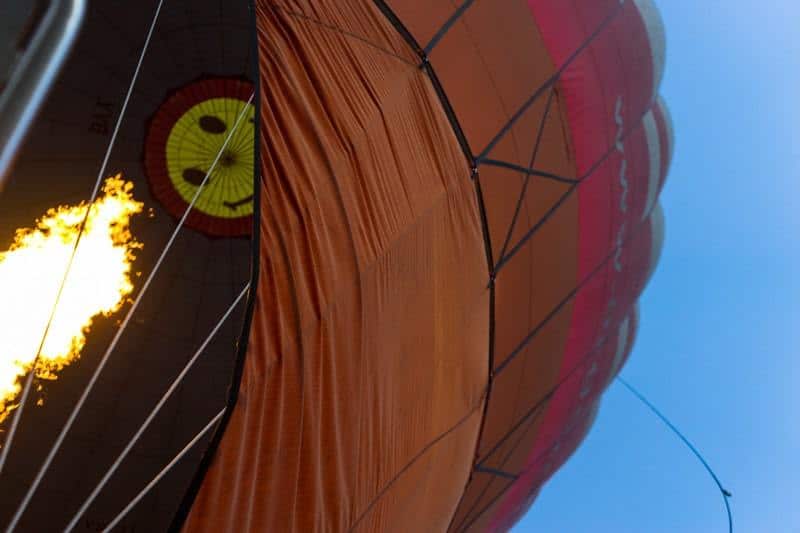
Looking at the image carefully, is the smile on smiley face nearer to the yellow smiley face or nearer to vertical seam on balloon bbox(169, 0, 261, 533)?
the yellow smiley face

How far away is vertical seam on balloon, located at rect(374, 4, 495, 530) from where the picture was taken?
2711 millimetres

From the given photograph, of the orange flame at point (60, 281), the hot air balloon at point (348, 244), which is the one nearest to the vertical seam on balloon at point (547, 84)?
the hot air balloon at point (348, 244)

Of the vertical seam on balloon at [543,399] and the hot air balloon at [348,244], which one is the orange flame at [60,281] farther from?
the vertical seam on balloon at [543,399]

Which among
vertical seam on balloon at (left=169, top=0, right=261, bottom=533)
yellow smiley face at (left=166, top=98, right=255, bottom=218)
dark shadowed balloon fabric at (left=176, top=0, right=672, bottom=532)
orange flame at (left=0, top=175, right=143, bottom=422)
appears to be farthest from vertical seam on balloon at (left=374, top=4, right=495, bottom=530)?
orange flame at (left=0, top=175, right=143, bottom=422)

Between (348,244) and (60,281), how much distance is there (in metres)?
1.16

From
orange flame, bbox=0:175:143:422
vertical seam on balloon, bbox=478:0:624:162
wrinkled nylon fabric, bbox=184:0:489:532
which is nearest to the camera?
wrinkled nylon fabric, bbox=184:0:489:532

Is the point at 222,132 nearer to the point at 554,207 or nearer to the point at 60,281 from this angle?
the point at 60,281

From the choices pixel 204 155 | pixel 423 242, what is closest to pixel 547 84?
pixel 423 242

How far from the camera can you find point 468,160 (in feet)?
10.0

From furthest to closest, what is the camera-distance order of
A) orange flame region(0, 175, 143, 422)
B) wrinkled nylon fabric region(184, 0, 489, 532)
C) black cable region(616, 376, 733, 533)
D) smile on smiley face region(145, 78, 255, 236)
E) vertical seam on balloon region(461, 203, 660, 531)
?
black cable region(616, 376, 733, 533) → vertical seam on balloon region(461, 203, 660, 531) → smile on smiley face region(145, 78, 255, 236) → orange flame region(0, 175, 143, 422) → wrinkled nylon fabric region(184, 0, 489, 532)

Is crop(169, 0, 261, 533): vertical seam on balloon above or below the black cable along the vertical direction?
above

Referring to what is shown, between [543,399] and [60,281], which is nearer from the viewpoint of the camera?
[60,281]

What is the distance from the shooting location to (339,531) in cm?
251

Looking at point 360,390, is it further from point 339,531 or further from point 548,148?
point 548,148
